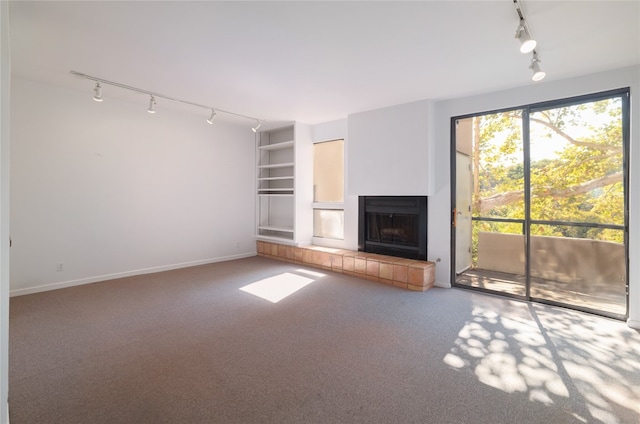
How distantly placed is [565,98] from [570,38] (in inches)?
44.1

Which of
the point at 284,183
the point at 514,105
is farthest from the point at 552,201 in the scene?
the point at 284,183

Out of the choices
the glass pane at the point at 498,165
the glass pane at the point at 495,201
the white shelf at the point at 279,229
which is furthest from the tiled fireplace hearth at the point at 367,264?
the glass pane at the point at 498,165

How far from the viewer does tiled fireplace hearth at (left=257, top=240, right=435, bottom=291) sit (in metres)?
4.25

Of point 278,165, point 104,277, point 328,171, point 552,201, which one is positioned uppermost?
point 278,165

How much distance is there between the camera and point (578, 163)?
351 cm

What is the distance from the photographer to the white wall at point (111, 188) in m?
3.92

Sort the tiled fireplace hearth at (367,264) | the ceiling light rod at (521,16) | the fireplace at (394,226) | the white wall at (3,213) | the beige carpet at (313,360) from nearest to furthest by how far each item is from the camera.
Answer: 1. the white wall at (3,213)
2. the beige carpet at (313,360)
3. the ceiling light rod at (521,16)
4. the tiled fireplace hearth at (367,264)
5. the fireplace at (394,226)

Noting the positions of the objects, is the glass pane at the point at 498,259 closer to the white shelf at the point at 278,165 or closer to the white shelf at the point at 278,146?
the white shelf at the point at 278,165

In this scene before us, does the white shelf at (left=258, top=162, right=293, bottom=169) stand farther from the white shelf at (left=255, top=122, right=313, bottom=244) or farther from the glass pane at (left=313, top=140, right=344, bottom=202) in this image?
the glass pane at (left=313, top=140, right=344, bottom=202)

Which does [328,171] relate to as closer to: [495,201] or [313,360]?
[495,201]

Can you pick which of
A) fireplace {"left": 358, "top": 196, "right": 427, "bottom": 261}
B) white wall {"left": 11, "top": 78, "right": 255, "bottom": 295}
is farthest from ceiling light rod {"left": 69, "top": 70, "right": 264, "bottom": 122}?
fireplace {"left": 358, "top": 196, "right": 427, "bottom": 261}

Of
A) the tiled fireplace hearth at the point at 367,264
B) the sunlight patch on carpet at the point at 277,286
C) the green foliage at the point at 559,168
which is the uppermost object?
the green foliage at the point at 559,168

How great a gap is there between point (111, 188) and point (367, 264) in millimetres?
4223

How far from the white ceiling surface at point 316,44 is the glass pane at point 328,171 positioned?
1713 mm
